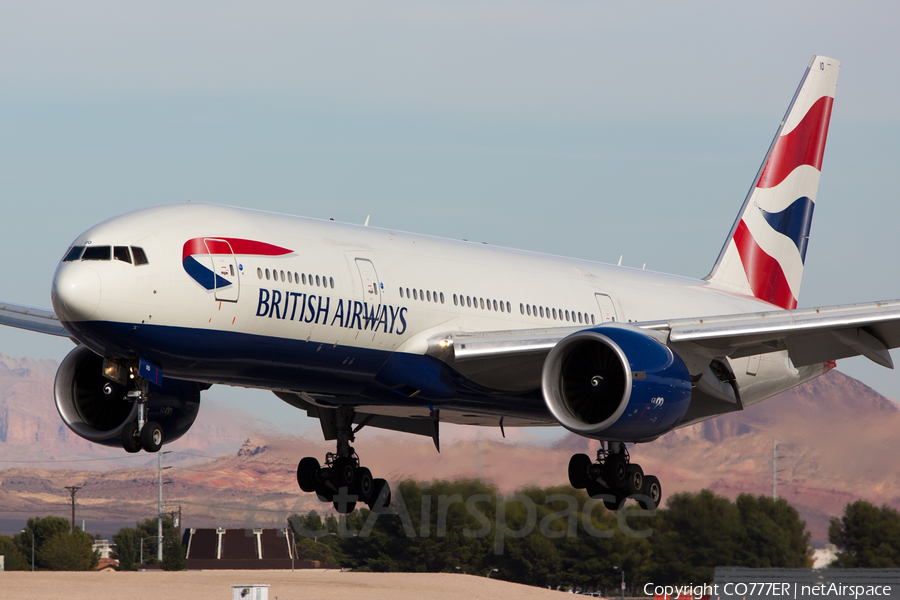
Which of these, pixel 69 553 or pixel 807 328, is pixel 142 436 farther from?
pixel 69 553

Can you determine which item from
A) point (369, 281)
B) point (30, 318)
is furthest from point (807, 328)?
point (30, 318)

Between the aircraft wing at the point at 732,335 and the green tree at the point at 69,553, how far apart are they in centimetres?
5666

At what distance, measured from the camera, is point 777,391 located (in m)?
28.3

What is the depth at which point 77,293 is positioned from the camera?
17.5 meters

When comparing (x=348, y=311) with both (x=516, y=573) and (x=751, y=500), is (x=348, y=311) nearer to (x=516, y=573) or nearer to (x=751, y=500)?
(x=751, y=500)

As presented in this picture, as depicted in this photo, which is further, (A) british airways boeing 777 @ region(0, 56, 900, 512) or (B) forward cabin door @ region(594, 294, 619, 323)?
(B) forward cabin door @ region(594, 294, 619, 323)

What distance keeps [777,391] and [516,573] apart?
915 inches

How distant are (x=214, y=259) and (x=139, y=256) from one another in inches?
45.4

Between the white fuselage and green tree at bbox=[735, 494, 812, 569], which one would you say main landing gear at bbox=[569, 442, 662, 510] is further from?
green tree at bbox=[735, 494, 812, 569]

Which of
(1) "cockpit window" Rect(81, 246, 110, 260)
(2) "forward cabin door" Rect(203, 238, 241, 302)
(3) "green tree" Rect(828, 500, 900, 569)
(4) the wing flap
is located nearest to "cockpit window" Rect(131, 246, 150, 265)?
(1) "cockpit window" Rect(81, 246, 110, 260)

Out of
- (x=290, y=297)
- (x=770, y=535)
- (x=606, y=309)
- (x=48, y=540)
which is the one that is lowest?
(x=48, y=540)

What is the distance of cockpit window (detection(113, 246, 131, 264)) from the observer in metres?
18.0

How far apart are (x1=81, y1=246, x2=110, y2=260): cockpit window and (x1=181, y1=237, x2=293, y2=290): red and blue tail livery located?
44.5 inches

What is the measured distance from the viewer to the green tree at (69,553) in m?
71.9
